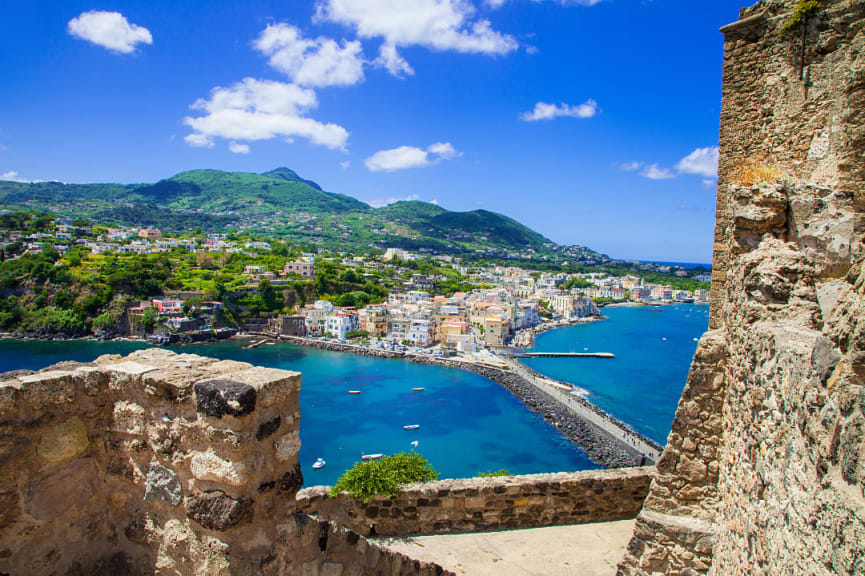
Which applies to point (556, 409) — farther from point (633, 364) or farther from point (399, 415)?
point (633, 364)

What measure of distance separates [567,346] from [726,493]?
6428 cm

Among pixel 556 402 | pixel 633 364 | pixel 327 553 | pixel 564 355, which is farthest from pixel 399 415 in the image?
pixel 327 553

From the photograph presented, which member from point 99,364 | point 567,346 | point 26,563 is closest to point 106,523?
point 26,563

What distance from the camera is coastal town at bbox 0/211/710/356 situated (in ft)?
196

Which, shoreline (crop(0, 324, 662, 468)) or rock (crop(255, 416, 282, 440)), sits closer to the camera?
rock (crop(255, 416, 282, 440))

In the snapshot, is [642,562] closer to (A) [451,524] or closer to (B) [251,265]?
(A) [451,524]

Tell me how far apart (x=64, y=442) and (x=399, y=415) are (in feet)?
119

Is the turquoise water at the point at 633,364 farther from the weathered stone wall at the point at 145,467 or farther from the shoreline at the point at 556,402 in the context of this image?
the weathered stone wall at the point at 145,467

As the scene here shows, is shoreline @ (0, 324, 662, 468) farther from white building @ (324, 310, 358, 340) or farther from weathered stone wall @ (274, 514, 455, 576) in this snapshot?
weathered stone wall @ (274, 514, 455, 576)

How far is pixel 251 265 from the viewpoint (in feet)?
283

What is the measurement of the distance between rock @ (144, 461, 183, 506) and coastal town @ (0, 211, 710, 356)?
53.6 meters

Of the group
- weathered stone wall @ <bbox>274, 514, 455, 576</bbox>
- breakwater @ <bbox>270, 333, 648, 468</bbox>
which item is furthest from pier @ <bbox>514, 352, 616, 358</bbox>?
weathered stone wall @ <bbox>274, 514, 455, 576</bbox>

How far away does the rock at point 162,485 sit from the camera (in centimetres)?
209

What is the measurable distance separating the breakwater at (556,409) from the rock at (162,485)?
2136cm
